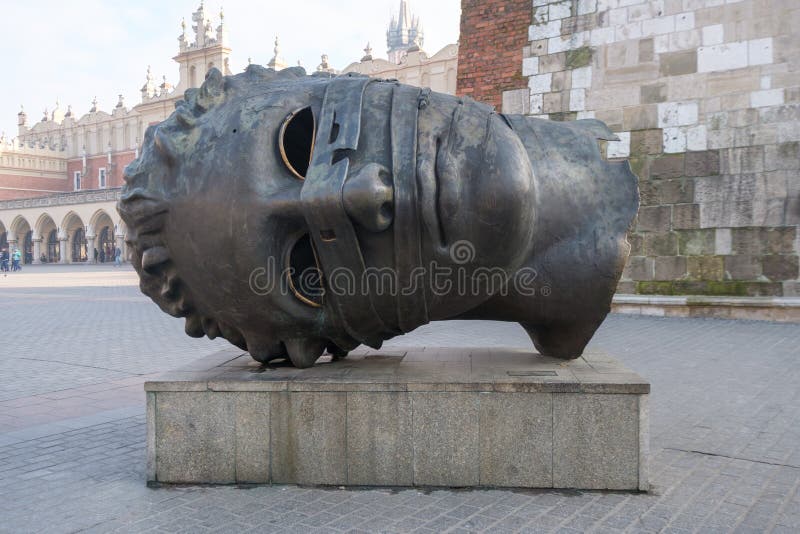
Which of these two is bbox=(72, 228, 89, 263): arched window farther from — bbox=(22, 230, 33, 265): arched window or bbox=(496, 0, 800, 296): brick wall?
bbox=(496, 0, 800, 296): brick wall

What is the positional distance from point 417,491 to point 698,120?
31.1 ft

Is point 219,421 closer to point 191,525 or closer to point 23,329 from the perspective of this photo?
point 191,525

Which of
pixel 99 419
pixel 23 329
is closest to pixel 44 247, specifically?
pixel 23 329

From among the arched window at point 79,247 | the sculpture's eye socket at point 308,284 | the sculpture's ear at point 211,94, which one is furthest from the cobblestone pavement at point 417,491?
the arched window at point 79,247

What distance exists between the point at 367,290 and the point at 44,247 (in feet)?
196

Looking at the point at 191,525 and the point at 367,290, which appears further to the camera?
the point at 367,290

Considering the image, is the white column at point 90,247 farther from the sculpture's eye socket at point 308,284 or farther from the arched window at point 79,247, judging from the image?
the sculpture's eye socket at point 308,284

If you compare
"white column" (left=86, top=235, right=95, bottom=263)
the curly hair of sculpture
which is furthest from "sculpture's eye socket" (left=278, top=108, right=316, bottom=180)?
"white column" (left=86, top=235, right=95, bottom=263)

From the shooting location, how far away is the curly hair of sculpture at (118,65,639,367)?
3311 mm

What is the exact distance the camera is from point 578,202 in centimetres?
374

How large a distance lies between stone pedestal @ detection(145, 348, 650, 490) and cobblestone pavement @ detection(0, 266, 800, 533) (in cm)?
11

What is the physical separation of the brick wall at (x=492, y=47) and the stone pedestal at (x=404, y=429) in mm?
9897

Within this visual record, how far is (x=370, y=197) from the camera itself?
3191 millimetres

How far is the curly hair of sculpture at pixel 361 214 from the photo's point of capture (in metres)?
3.31
